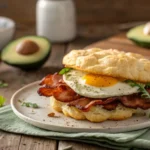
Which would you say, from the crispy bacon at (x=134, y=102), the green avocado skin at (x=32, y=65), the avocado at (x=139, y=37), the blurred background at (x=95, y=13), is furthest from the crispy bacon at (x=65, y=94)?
the blurred background at (x=95, y=13)

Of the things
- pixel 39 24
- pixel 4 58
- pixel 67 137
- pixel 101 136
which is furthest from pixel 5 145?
pixel 39 24

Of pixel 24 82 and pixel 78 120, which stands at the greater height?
pixel 78 120

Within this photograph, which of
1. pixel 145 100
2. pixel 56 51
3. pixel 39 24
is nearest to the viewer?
pixel 145 100

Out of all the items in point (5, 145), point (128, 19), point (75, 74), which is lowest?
point (128, 19)

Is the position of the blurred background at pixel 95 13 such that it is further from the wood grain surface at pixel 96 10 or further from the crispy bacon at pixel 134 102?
the crispy bacon at pixel 134 102

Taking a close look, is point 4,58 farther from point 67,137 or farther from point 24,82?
point 67,137

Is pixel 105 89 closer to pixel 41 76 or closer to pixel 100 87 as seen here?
pixel 100 87
